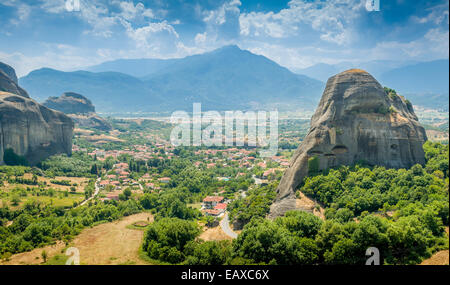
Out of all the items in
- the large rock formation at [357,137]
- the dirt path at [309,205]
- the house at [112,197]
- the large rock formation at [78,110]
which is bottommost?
the house at [112,197]

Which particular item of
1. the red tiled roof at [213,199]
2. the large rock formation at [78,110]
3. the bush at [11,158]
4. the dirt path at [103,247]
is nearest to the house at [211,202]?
the red tiled roof at [213,199]

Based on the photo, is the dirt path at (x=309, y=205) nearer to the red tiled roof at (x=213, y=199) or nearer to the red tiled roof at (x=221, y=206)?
the red tiled roof at (x=221, y=206)

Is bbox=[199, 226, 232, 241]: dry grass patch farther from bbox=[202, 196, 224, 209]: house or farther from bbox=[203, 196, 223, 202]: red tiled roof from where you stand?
bbox=[203, 196, 223, 202]: red tiled roof

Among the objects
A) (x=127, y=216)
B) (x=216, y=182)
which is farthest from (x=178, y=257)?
(x=216, y=182)

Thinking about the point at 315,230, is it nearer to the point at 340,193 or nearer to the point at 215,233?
the point at 340,193

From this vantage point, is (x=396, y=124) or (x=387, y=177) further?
(x=396, y=124)

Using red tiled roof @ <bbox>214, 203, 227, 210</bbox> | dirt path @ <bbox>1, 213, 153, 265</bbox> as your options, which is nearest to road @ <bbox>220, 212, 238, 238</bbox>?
red tiled roof @ <bbox>214, 203, 227, 210</bbox>
